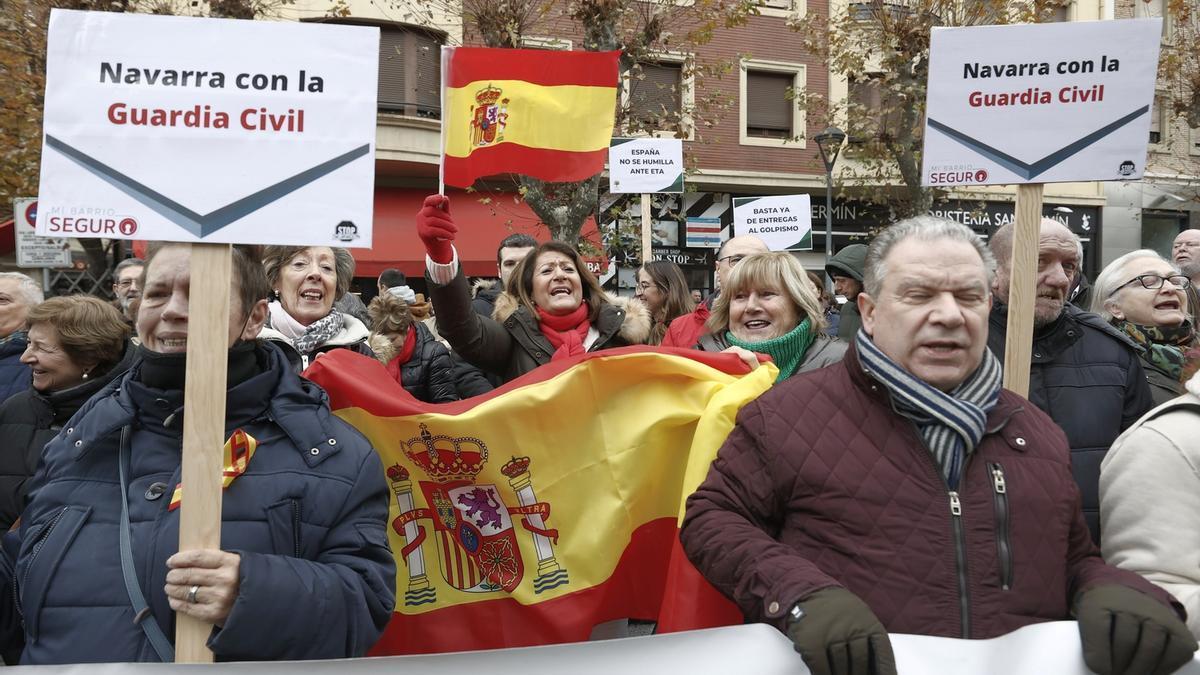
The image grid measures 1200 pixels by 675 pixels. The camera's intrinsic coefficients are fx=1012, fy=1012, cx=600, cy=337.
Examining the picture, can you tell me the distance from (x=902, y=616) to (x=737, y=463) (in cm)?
49

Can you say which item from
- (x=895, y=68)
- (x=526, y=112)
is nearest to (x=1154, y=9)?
(x=895, y=68)

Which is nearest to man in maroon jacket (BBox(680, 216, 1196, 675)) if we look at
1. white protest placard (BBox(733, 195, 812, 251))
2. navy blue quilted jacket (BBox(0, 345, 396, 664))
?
navy blue quilted jacket (BBox(0, 345, 396, 664))

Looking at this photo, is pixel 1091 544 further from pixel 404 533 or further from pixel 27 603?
pixel 27 603

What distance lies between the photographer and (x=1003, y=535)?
7.20ft

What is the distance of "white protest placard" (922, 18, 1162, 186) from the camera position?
3.17 meters

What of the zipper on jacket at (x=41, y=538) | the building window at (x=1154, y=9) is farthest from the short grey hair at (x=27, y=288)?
the building window at (x=1154, y=9)

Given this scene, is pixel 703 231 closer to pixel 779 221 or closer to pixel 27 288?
pixel 779 221

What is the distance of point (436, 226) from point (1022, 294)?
216cm

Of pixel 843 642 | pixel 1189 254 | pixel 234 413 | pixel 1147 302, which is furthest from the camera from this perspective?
pixel 1189 254

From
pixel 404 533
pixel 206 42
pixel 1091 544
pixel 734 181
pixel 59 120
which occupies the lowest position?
pixel 404 533

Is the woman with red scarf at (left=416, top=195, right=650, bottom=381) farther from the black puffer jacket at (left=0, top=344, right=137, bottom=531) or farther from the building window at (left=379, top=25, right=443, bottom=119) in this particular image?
the building window at (left=379, top=25, right=443, bottom=119)

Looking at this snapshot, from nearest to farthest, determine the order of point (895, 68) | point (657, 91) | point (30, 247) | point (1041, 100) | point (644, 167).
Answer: point (1041, 100) < point (644, 167) < point (30, 247) < point (895, 68) < point (657, 91)

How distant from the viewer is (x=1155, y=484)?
88.7 inches

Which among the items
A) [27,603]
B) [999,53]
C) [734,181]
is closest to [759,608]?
[27,603]
